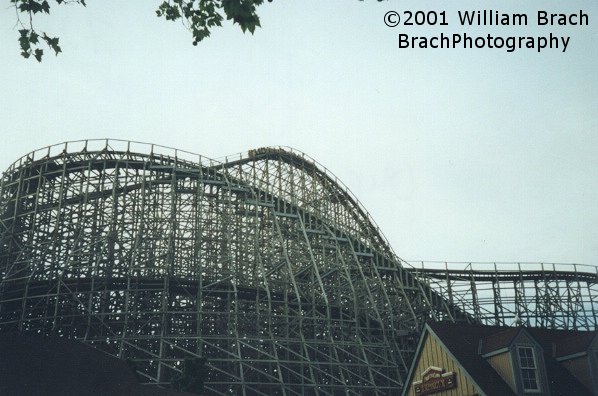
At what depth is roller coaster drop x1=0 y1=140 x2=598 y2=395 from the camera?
25.2 meters

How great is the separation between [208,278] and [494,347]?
13657 mm

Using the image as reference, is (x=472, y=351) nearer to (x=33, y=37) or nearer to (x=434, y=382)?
(x=434, y=382)

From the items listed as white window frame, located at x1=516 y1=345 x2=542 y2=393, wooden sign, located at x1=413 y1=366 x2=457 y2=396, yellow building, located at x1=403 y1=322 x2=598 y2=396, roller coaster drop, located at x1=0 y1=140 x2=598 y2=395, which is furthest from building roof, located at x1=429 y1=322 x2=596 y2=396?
roller coaster drop, located at x1=0 y1=140 x2=598 y2=395

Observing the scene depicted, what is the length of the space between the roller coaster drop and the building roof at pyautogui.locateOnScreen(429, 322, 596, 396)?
693 cm

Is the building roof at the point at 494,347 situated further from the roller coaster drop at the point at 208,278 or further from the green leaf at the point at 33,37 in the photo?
the green leaf at the point at 33,37

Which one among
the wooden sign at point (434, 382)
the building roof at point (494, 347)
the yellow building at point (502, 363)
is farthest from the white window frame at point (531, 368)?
the wooden sign at point (434, 382)

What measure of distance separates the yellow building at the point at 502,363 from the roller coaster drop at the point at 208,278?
6.66 meters

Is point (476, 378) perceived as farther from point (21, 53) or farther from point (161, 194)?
point (161, 194)

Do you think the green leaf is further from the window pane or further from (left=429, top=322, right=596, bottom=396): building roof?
the window pane

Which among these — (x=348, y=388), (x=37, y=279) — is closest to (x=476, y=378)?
(x=348, y=388)

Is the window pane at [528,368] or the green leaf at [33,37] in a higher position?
the green leaf at [33,37]

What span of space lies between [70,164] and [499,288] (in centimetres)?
2323

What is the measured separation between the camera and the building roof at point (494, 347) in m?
16.5

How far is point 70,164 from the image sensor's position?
29.2 meters
